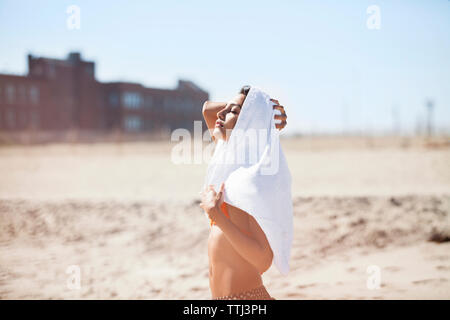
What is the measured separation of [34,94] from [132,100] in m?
8.76

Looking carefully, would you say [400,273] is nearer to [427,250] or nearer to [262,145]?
[427,250]

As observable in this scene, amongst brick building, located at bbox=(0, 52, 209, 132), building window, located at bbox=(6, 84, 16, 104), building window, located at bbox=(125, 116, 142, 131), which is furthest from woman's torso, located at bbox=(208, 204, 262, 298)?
building window, located at bbox=(125, 116, 142, 131)

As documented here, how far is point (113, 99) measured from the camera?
39594 mm

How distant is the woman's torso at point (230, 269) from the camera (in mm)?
2213

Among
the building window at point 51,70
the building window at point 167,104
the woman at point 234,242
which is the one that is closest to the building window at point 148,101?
the building window at point 167,104

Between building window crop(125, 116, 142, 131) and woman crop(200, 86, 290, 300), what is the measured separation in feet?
128

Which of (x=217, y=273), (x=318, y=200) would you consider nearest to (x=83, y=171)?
(x=318, y=200)

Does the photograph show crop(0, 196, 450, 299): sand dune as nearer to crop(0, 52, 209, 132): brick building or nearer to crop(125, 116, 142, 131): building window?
crop(0, 52, 209, 132): brick building

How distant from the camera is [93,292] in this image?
5488 millimetres

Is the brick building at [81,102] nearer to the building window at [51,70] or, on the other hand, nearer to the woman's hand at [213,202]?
the building window at [51,70]

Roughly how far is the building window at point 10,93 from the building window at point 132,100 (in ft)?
30.8

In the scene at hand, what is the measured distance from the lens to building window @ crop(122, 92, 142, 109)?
39.6m

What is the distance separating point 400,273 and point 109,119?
37079mm

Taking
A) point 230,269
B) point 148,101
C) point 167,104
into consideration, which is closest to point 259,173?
point 230,269
